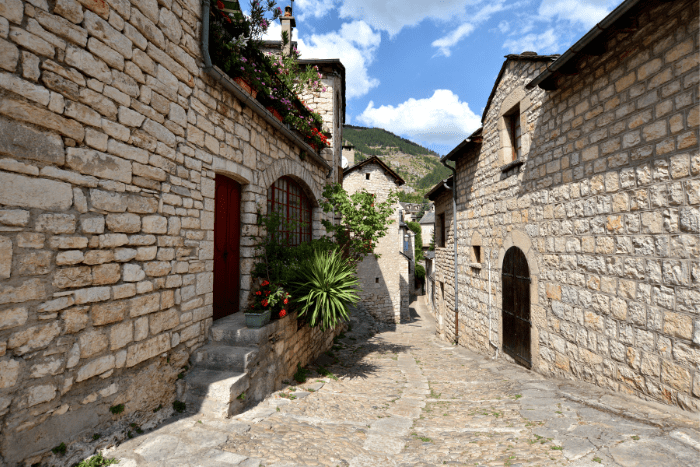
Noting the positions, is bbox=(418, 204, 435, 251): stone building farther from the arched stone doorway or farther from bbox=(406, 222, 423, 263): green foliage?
Answer: the arched stone doorway

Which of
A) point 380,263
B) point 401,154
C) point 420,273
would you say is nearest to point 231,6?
point 380,263

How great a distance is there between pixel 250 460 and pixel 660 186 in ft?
14.0

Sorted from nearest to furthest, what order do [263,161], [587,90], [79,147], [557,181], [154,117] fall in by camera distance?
[79,147] → [154,117] → [587,90] → [557,181] → [263,161]

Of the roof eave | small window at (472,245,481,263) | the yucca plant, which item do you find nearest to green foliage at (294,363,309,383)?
the yucca plant

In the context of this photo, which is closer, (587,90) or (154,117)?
(154,117)

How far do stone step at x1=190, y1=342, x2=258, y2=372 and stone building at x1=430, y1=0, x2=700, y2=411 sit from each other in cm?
395

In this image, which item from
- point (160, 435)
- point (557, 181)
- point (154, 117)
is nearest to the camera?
point (160, 435)

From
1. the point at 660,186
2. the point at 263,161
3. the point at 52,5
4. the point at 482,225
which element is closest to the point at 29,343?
the point at 52,5

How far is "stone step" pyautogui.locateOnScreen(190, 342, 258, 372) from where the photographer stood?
11.4 ft

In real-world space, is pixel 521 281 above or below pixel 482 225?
below

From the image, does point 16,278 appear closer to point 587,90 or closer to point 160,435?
point 160,435

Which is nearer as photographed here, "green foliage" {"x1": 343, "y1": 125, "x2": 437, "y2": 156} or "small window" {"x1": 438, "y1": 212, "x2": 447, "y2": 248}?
"small window" {"x1": 438, "y1": 212, "x2": 447, "y2": 248}

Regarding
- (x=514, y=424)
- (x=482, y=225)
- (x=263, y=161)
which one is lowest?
(x=514, y=424)

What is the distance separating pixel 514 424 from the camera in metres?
3.18
